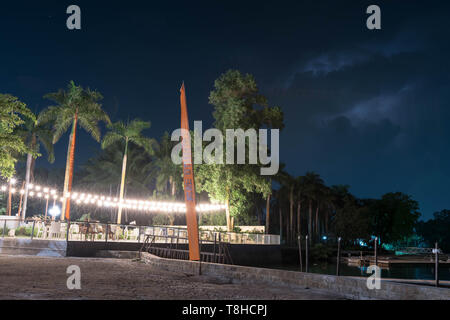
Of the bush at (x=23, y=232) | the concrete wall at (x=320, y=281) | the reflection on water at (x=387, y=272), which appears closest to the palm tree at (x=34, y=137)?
the bush at (x=23, y=232)

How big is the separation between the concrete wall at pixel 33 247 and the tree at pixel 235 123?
58.2 ft

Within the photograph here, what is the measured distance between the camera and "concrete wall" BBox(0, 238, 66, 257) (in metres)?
17.6

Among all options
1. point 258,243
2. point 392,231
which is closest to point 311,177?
point 392,231

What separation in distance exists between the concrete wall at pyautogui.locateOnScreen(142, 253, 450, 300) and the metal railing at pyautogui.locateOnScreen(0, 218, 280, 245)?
6.80 meters

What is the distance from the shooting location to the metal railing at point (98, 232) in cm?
2018

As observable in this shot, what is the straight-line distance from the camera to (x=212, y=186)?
115 feet

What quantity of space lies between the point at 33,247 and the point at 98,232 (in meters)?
4.44

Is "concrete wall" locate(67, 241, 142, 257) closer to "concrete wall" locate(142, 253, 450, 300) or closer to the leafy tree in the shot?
"concrete wall" locate(142, 253, 450, 300)

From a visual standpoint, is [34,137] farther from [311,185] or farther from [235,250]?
[311,185]

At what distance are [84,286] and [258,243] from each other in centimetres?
2335

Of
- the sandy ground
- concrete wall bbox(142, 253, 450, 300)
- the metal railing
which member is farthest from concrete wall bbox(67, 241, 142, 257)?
the sandy ground

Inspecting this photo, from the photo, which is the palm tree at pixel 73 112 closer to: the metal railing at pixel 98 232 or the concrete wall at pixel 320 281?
the metal railing at pixel 98 232

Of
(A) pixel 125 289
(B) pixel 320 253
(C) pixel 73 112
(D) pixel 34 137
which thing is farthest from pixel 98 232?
(B) pixel 320 253
